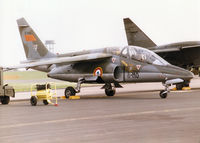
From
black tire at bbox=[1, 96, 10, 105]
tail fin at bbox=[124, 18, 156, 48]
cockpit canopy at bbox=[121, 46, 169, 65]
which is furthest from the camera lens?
tail fin at bbox=[124, 18, 156, 48]

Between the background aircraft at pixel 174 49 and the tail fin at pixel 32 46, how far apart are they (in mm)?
8241

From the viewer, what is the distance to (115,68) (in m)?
17.6

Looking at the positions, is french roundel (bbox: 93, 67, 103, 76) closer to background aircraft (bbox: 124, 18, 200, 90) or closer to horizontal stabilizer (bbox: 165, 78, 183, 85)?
horizontal stabilizer (bbox: 165, 78, 183, 85)

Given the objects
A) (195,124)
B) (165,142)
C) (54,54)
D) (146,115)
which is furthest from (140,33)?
(165,142)

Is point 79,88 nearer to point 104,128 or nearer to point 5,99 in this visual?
point 5,99

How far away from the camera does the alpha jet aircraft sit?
16.3 metres

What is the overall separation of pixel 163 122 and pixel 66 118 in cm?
252

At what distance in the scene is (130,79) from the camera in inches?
675

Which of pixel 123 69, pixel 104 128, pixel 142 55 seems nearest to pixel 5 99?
pixel 123 69

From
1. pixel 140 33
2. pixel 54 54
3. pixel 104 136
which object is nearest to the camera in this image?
pixel 104 136

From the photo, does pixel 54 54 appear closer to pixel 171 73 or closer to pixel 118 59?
pixel 118 59

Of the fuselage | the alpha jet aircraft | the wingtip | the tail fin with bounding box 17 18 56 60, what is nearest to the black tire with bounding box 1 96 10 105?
the alpha jet aircraft

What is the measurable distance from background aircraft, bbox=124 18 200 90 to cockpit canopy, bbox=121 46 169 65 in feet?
25.3

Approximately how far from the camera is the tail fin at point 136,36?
28.9 m
